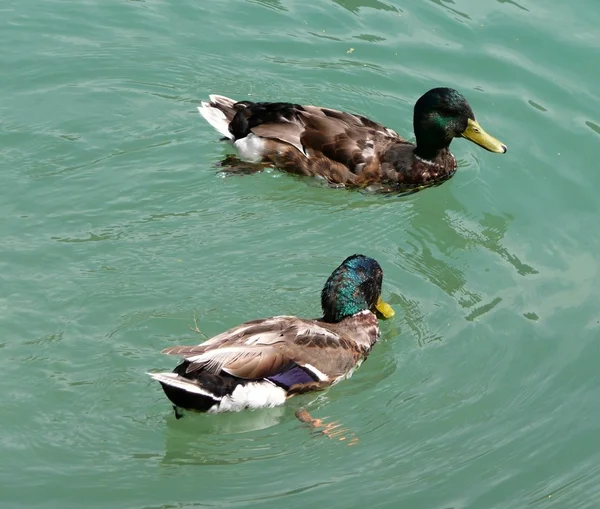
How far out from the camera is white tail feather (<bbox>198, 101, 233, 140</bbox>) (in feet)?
39.3

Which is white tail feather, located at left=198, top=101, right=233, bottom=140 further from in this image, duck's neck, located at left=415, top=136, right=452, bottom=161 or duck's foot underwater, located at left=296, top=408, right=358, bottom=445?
duck's foot underwater, located at left=296, top=408, right=358, bottom=445

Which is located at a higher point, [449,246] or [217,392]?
[449,246]

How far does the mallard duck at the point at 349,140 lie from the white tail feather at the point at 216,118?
10 mm

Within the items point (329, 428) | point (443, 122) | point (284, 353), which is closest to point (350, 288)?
point (284, 353)

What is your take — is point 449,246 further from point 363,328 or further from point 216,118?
point 216,118

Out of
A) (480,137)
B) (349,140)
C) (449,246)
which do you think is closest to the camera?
(449,246)

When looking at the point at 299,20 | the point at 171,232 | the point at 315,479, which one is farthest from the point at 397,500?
the point at 299,20

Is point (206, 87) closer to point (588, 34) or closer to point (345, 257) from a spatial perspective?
point (345, 257)

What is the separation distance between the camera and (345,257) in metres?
10.5

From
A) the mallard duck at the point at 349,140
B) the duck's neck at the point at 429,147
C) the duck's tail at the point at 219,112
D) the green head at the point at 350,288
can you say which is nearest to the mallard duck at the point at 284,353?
the green head at the point at 350,288

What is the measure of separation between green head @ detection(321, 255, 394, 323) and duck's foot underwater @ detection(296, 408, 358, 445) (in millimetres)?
1077

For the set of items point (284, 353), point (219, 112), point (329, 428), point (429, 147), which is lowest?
point (329, 428)

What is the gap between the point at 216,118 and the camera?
39.5 feet

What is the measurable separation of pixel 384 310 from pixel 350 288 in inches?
17.8
